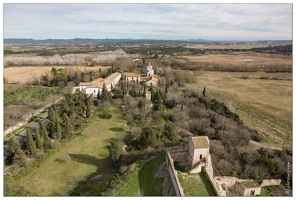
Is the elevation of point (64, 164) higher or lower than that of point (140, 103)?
lower

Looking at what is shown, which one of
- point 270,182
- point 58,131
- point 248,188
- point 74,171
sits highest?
point 58,131

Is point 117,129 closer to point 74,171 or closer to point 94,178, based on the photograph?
point 74,171

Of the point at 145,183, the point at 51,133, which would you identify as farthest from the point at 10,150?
the point at 145,183

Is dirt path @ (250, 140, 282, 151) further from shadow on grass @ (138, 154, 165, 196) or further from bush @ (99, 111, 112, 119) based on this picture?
bush @ (99, 111, 112, 119)

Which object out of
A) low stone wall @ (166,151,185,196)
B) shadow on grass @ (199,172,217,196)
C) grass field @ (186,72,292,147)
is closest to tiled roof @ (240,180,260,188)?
shadow on grass @ (199,172,217,196)

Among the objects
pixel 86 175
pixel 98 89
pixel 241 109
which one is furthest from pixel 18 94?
pixel 241 109

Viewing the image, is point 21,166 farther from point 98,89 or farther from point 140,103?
point 98,89

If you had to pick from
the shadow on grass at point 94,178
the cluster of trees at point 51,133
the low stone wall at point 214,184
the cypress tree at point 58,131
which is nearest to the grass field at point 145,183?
the shadow on grass at point 94,178

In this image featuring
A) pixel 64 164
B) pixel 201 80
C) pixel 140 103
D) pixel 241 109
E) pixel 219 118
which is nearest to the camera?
pixel 64 164
